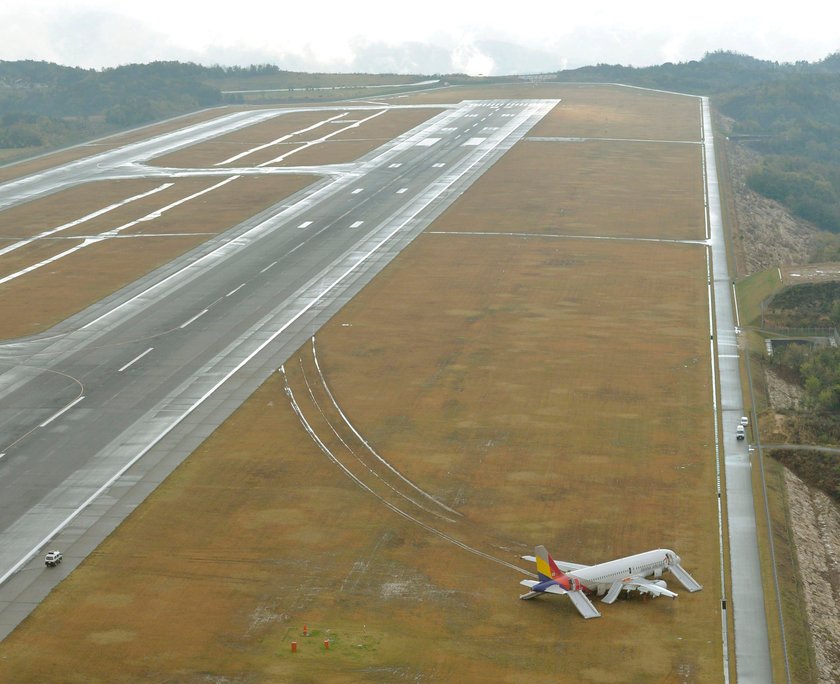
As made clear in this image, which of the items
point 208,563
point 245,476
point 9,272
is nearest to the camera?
point 208,563

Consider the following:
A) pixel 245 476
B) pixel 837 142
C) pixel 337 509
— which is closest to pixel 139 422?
pixel 245 476

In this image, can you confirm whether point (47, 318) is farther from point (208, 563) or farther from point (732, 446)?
point (732, 446)

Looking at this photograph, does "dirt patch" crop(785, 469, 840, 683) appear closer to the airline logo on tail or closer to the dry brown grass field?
the dry brown grass field

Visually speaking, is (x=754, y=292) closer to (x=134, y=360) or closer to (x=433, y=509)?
(x=433, y=509)

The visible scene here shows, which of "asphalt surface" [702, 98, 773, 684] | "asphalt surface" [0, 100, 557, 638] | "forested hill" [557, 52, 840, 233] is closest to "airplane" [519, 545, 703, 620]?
"asphalt surface" [702, 98, 773, 684]

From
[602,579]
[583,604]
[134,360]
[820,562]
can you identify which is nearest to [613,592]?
[602,579]

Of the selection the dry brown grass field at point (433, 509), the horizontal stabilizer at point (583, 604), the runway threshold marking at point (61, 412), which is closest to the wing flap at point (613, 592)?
the dry brown grass field at point (433, 509)
